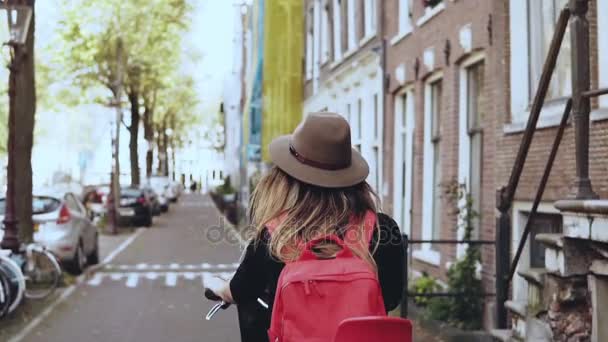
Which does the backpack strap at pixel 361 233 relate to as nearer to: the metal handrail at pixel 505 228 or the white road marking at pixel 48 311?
the metal handrail at pixel 505 228

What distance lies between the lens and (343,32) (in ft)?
79.3

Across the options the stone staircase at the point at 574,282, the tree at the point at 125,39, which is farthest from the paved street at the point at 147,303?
the tree at the point at 125,39

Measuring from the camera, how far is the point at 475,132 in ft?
41.8

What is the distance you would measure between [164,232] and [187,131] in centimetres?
5035

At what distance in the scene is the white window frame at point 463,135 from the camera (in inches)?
504

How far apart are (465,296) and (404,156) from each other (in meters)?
6.21

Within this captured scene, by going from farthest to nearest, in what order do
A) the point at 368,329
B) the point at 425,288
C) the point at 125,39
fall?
the point at 125,39 < the point at 425,288 < the point at 368,329

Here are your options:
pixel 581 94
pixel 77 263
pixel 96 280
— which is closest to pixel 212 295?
pixel 581 94

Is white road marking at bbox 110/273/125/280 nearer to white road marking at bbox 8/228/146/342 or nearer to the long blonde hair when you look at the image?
white road marking at bbox 8/228/146/342

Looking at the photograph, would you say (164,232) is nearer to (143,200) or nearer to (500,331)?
(143,200)

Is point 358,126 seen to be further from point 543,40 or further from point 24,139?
point 543,40

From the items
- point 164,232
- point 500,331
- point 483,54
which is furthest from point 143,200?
point 500,331

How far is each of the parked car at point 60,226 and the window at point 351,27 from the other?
7359 mm

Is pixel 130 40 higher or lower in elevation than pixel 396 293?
higher
